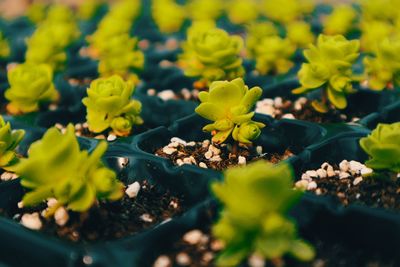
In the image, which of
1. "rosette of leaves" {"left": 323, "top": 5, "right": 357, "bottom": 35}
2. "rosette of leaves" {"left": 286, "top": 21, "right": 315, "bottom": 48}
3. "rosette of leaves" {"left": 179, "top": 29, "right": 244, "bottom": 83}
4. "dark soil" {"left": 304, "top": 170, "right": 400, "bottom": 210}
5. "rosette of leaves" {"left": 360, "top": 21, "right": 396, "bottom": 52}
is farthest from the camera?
"rosette of leaves" {"left": 323, "top": 5, "right": 357, "bottom": 35}

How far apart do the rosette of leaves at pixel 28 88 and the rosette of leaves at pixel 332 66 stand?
→ 78 centimetres

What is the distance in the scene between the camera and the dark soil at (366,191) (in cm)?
130

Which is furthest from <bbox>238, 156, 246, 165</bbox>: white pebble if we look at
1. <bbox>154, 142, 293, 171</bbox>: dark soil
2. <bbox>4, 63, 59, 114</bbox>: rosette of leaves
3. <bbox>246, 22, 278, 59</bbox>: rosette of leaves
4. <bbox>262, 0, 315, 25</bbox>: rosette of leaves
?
<bbox>262, 0, 315, 25</bbox>: rosette of leaves

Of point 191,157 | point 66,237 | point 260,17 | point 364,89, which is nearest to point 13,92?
point 191,157

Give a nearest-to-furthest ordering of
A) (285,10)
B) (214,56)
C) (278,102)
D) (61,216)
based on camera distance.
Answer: (61,216) < (214,56) < (278,102) < (285,10)

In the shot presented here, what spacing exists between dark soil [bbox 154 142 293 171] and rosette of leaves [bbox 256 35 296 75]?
2.20 feet

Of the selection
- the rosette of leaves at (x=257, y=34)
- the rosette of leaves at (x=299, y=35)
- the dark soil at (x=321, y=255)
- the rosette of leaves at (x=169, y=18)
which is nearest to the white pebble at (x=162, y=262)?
the dark soil at (x=321, y=255)

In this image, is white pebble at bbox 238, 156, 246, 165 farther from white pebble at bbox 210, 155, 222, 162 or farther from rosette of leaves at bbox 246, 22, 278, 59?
rosette of leaves at bbox 246, 22, 278, 59

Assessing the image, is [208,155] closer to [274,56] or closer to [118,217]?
[118,217]

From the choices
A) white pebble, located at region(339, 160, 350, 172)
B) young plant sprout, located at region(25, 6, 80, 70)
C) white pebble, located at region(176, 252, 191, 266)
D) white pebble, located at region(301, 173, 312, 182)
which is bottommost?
young plant sprout, located at region(25, 6, 80, 70)

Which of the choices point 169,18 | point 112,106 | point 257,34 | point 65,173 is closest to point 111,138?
point 112,106

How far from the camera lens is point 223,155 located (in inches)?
60.9

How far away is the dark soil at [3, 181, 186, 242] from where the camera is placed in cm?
119

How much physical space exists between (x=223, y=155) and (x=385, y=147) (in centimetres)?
45
